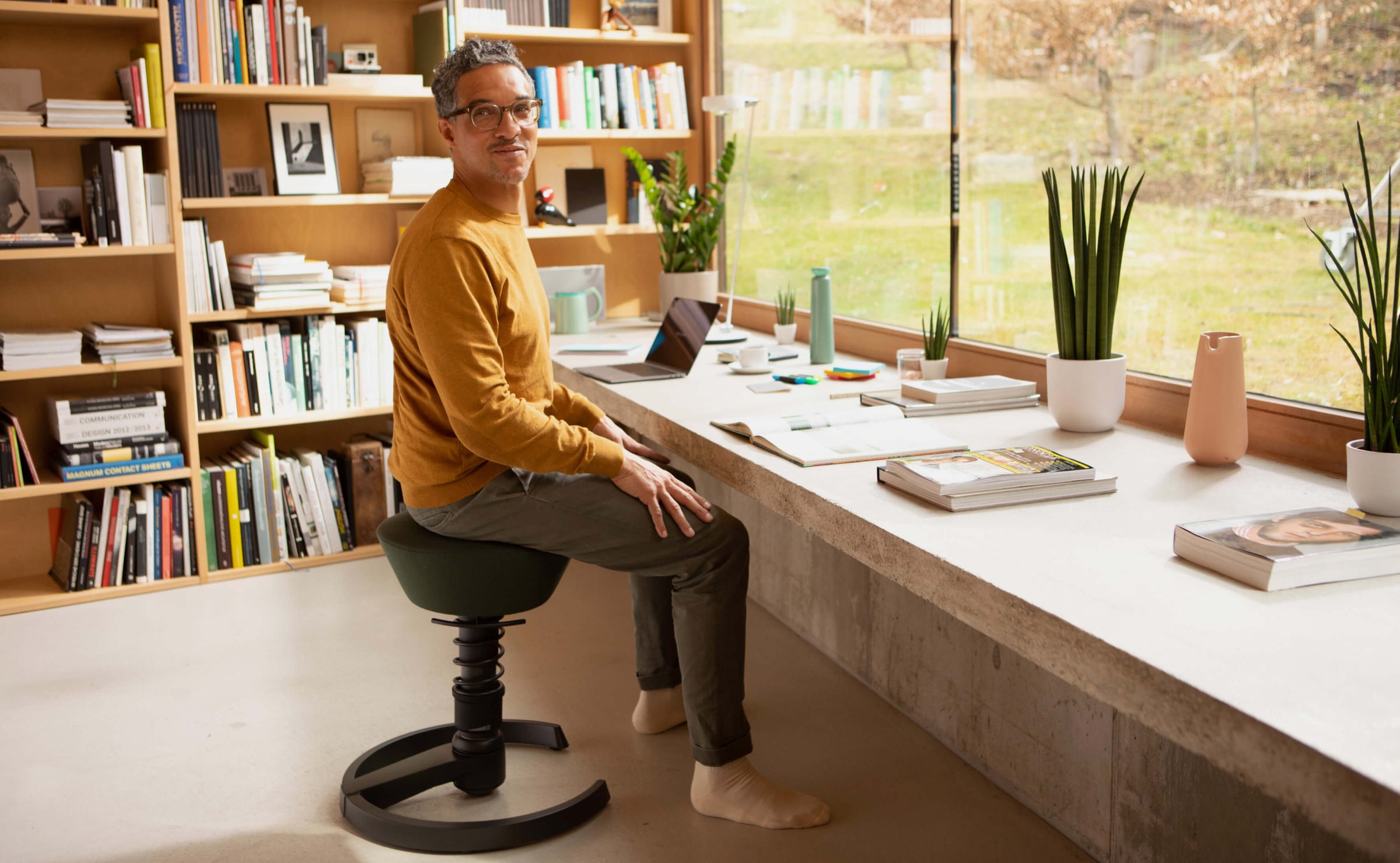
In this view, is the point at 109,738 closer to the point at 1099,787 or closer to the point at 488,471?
the point at 488,471

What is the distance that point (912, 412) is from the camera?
2.31 meters

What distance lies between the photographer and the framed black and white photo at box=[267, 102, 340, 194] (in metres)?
3.80

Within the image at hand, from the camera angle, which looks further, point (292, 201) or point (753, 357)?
point (292, 201)

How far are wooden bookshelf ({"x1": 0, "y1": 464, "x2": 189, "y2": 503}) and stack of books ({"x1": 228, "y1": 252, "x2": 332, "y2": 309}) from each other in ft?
1.83

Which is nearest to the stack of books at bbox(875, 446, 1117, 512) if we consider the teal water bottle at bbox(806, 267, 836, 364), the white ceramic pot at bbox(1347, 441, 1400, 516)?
the white ceramic pot at bbox(1347, 441, 1400, 516)

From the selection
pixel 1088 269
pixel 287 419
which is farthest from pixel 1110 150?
pixel 287 419

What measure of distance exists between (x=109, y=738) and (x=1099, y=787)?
2.15 meters

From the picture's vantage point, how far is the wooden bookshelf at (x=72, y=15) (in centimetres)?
325

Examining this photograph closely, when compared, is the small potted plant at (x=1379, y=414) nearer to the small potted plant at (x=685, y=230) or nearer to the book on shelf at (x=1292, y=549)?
the book on shelf at (x=1292, y=549)

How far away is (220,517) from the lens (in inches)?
147

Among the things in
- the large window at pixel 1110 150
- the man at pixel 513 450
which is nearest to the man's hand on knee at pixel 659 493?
the man at pixel 513 450

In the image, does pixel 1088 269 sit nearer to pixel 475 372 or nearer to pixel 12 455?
pixel 475 372

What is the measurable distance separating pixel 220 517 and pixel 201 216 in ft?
3.28

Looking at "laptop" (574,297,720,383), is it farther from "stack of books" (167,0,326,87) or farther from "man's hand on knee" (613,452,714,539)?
"stack of books" (167,0,326,87)
